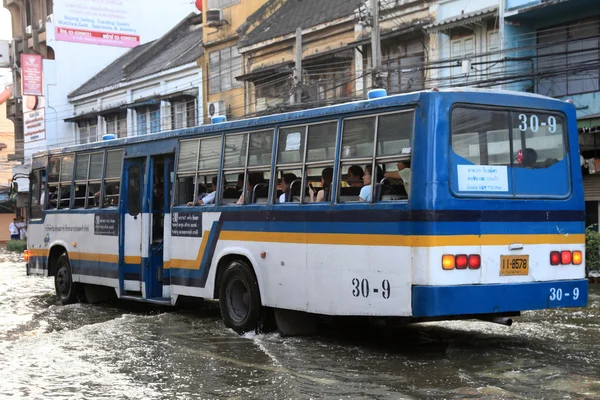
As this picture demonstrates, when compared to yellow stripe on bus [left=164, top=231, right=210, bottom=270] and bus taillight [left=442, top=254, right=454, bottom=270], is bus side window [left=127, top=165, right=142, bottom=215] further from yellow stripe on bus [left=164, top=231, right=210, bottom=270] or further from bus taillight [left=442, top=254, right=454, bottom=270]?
bus taillight [left=442, top=254, right=454, bottom=270]

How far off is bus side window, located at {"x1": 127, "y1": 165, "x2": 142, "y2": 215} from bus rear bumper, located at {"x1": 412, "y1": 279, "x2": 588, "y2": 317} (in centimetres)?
647

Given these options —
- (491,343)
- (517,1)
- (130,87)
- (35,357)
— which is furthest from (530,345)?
(130,87)

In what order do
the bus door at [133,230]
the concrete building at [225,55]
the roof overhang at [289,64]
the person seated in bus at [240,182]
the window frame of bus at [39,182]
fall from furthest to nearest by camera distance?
1. the concrete building at [225,55]
2. the roof overhang at [289,64]
3. the window frame of bus at [39,182]
4. the bus door at [133,230]
5. the person seated in bus at [240,182]

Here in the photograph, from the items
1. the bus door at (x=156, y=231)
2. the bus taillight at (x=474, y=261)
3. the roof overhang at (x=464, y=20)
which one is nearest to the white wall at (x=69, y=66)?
the roof overhang at (x=464, y=20)

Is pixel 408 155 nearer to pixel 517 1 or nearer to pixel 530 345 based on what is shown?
A: pixel 530 345

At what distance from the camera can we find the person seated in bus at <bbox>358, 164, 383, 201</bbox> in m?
9.52

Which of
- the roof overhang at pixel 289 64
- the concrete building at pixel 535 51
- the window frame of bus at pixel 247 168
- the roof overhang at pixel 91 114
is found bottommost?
the window frame of bus at pixel 247 168

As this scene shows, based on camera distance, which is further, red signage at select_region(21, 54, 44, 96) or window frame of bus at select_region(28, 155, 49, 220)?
red signage at select_region(21, 54, 44, 96)

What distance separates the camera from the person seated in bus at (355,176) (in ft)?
32.1

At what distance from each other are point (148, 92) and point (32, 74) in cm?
1117

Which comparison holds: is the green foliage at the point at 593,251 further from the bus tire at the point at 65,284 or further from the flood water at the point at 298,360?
the bus tire at the point at 65,284

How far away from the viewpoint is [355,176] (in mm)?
9859

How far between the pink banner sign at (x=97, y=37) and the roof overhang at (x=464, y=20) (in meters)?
32.1

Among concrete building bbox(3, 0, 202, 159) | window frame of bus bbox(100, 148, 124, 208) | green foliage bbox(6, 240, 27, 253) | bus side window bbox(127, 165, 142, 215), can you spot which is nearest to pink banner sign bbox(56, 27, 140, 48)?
concrete building bbox(3, 0, 202, 159)
